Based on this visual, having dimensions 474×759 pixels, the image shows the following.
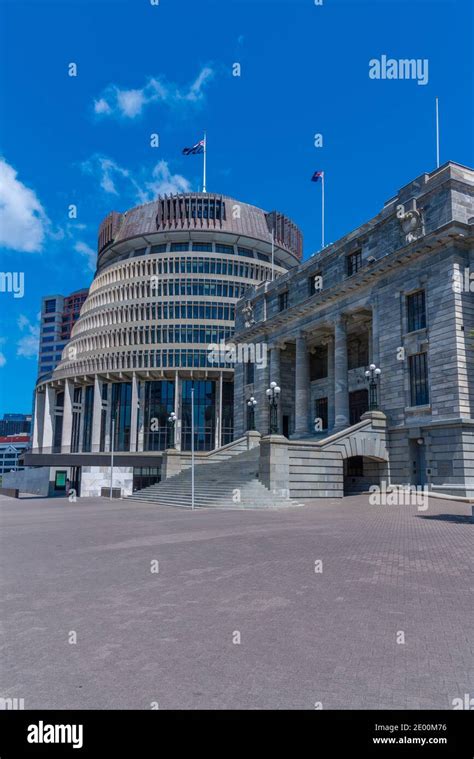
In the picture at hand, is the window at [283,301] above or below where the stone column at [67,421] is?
above

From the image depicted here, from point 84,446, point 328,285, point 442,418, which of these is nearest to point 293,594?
point 442,418

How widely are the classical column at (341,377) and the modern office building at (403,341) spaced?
8cm

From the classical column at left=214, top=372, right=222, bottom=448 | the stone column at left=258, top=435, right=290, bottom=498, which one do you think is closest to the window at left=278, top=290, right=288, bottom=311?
the stone column at left=258, top=435, right=290, bottom=498

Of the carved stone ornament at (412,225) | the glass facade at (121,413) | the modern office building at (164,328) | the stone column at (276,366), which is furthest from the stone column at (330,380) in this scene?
the glass facade at (121,413)

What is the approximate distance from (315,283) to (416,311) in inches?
508

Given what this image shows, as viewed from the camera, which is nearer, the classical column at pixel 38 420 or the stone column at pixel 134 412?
the stone column at pixel 134 412

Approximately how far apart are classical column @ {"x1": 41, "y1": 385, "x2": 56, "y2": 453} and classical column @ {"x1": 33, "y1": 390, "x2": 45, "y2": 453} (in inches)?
50.3

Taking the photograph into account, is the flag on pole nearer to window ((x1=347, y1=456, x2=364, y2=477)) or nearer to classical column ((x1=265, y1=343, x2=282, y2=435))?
classical column ((x1=265, y1=343, x2=282, y2=435))

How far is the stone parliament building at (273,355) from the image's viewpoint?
103 ft

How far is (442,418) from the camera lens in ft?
101

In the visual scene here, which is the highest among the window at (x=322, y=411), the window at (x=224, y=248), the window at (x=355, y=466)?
the window at (x=224, y=248)

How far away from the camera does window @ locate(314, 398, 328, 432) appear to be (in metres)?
46.7

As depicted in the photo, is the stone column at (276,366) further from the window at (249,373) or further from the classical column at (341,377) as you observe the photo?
the classical column at (341,377)

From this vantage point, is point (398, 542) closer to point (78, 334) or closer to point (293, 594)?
point (293, 594)
